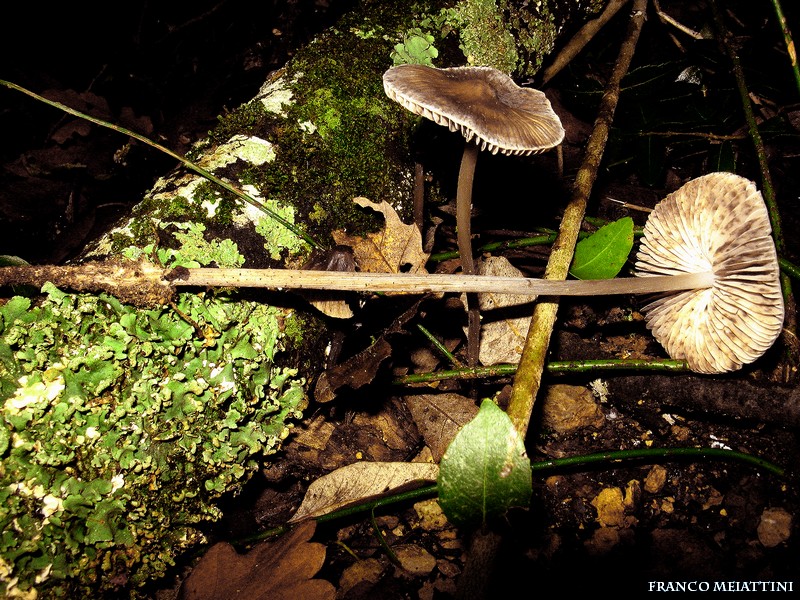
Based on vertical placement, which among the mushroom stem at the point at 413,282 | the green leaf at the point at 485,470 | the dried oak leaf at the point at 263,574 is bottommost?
the dried oak leaf at the point at 263,574

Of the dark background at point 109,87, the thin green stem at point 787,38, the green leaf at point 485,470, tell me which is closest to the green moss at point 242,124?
the dark background at point 109,87

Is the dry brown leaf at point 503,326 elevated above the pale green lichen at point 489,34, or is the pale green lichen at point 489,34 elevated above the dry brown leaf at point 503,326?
the pale green lichen at point 489,34

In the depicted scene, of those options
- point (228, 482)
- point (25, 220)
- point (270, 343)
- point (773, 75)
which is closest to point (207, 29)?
point (25, 220)

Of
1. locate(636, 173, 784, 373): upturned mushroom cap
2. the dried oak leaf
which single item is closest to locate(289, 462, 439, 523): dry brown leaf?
the dried oak leaf

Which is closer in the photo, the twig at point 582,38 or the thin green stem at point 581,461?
the thin green stem at point 581,461

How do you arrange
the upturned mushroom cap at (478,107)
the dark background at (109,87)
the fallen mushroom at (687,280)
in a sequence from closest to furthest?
the fallen mushroom at (687,280) → the upturned mushroom cap at (478,107) → the dark background at (109,87)

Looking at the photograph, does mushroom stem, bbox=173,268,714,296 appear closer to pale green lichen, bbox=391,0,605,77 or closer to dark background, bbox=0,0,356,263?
Answer: pale green lichen, bbox=391,0,605,77

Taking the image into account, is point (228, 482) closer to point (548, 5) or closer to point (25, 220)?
point (25, 220)

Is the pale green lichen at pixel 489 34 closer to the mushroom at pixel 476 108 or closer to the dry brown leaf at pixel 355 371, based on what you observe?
the mushroom at pixel 476 108
